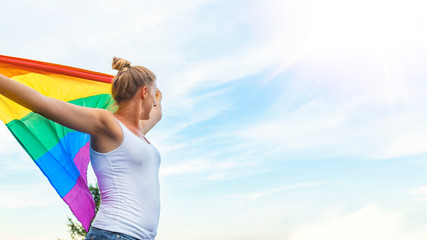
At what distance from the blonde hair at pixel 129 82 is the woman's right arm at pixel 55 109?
1.11 feet

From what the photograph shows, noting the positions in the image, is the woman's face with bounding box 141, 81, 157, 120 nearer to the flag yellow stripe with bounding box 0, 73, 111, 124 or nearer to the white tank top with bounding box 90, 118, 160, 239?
the white tank top with bounding box 90, 118, 160, 239

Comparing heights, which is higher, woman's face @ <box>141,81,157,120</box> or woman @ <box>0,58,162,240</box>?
woman's face @ <box>141,81,157,120</box>

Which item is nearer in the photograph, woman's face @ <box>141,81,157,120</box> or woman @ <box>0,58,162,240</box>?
woman @ <box>0,58,162,240</box>

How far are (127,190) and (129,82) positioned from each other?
817mm

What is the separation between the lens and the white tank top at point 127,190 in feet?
9.38

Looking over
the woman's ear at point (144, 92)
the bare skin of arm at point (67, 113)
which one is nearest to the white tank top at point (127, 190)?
the bare skin of arm at point (67, 113)

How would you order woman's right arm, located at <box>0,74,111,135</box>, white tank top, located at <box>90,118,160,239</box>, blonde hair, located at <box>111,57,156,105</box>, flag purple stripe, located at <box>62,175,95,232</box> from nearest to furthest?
woman's right arm, located at <box>0,74,111,135</box>, white tank top, located at <box>90,118,160,239</box>, blonde hair, located at <box>111,57,156,105</box>, flag purple stripe, located at <box>62,175,95,232</box>

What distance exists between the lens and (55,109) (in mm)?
2699

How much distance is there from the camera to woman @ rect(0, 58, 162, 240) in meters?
2.71

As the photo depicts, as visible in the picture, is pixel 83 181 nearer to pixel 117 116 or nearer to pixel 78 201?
pixel 78 201

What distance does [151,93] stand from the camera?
10.8 feet

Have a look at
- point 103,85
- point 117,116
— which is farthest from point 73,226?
Result: point 117,116

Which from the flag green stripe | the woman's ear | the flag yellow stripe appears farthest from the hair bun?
the flag yellow stripe

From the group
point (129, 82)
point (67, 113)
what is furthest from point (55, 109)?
point (129, 82)
